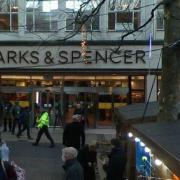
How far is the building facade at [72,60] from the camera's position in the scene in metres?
36.9

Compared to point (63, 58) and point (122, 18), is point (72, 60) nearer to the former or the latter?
point (63, 58)

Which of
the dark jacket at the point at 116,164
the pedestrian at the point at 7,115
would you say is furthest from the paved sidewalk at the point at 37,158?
the dark jacket at the point at 116,164

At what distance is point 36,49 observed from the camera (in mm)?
37406

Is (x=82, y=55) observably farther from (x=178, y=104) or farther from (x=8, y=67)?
(x=178, y=104)

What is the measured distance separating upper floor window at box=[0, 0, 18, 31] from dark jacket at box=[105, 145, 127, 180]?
2629 cm

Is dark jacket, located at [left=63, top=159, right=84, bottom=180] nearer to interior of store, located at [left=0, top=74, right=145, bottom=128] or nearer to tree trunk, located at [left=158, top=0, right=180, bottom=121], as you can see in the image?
tree trunk, located at [left=158, top=0, right=180, bottom=121]

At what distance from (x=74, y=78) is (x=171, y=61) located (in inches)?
989

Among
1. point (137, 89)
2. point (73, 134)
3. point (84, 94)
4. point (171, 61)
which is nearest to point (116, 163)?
point (171, 61)

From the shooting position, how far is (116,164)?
12258 millimetres

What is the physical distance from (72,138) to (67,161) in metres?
7.99

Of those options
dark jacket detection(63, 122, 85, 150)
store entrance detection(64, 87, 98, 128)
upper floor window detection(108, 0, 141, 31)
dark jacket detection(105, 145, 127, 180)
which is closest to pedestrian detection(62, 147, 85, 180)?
dark jacket detection(105, 145, 127, 180)

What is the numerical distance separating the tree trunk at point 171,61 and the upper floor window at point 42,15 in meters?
24.5

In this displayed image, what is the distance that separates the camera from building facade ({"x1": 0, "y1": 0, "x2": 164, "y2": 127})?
36.9m

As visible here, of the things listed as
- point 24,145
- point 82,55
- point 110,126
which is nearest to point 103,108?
point 110,126
